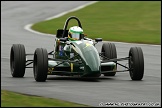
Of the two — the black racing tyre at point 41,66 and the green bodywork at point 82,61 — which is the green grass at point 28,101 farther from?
the green bodywork at point 82,61

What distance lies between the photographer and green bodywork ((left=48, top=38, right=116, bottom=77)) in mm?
13734

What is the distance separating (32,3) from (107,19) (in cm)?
1428

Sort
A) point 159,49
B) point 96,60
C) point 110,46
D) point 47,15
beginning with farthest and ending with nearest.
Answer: point 47,15 → point 159,49 → point 110,46 → point 96,60

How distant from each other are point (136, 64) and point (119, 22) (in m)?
21.9

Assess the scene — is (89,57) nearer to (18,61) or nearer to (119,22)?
(18,61)

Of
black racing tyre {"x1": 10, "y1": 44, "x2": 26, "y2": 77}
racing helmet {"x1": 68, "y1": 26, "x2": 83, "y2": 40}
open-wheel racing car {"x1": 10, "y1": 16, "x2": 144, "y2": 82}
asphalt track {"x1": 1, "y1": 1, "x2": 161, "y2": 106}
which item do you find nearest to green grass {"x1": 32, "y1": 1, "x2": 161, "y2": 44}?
asphalt track {"x1": 1, "y1": 1, "x2": 161, "y2": 106}

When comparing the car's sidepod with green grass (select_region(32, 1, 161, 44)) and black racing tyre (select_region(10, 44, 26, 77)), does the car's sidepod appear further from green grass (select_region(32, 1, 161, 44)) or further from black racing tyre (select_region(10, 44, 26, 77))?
green grass (select_region(32, 1, 161, 44))

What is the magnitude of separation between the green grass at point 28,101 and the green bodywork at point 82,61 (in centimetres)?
327

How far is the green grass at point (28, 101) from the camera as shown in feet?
31.1

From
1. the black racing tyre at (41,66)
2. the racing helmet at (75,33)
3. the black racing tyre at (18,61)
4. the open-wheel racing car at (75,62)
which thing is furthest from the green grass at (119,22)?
the black racing tyre at (41,66)

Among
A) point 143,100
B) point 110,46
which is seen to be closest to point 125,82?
point 110,46

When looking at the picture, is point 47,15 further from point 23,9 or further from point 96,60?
point 96,60

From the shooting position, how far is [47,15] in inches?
1668

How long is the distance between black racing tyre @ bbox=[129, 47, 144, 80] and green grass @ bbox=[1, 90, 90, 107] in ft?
13.5
